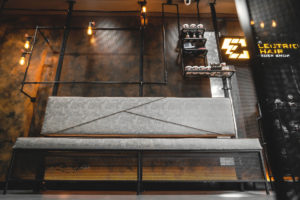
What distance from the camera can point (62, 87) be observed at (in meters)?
3.52

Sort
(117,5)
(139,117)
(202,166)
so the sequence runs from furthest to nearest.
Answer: (117,5) < (139,117) < (202,166)

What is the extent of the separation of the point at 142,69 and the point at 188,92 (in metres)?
1.10

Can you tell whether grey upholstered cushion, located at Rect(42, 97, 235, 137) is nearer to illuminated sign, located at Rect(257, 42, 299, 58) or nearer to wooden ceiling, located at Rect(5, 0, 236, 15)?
illuminated sign, located at Rect(257, 42, 299, 58)

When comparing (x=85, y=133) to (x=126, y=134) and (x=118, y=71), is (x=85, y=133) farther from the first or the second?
(x=118, y=71)

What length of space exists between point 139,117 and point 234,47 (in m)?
3.12

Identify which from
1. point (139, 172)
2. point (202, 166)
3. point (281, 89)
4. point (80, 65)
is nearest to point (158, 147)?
point (139, 172)

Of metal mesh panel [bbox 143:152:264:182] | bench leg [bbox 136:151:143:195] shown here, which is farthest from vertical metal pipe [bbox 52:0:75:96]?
metal mesh panel [bbox 143:152:264:182]

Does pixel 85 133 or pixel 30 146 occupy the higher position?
pixel 85 133

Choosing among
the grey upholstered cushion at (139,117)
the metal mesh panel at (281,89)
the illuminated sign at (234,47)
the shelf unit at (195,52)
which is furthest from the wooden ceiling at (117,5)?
the metal mesh panel at (281,89)

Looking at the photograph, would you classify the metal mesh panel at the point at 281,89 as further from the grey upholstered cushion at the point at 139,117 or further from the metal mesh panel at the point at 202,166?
the grey upholstered cushion at the point at 139,117

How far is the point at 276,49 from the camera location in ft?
2.29

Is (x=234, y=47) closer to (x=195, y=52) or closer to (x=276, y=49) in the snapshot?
(x=195, y=52)

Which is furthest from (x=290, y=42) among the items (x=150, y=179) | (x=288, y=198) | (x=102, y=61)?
(x=102, y=61)

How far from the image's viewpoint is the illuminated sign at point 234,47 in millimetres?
4129
